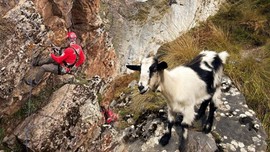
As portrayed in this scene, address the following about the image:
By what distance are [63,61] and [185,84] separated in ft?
6.26

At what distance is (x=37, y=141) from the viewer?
5.50 metres

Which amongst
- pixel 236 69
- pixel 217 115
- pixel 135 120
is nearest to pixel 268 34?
pixel 236 69

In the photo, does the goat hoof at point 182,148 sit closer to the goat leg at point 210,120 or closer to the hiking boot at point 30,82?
the goat leg at point 210,120

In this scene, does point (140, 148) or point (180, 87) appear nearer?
point (180, 87)

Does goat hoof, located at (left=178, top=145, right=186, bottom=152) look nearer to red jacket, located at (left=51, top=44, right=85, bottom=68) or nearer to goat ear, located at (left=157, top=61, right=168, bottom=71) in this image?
goat ear, located at (left=157, top=61, right=168, bottom=71)

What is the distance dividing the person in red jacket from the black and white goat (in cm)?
81

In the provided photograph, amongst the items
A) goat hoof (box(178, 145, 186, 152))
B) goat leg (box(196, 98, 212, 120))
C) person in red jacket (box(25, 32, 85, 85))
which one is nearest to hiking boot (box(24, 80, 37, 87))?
person in red jacket (box(25, 32, 85, 85))

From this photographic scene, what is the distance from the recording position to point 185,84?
600 centimetres

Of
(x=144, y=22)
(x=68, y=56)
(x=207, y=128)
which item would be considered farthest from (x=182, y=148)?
(x=144, y=22)

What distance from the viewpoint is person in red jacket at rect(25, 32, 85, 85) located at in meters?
5.70

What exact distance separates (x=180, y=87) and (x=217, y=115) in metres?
1.62

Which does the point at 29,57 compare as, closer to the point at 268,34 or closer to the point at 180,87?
the point at 180,87

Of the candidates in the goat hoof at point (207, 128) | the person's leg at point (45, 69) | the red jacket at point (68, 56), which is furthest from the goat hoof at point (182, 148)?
the person's leg at point (45, 69)

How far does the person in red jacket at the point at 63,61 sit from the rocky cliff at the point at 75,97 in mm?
129
